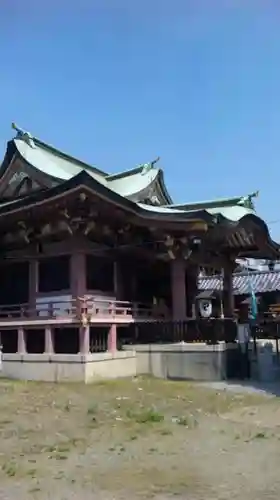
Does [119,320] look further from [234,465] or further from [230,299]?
[234,465]

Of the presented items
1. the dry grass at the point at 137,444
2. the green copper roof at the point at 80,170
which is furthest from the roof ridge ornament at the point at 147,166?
the dry grass at the point at 137,444

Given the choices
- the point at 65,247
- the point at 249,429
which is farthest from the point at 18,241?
the point at 249,429

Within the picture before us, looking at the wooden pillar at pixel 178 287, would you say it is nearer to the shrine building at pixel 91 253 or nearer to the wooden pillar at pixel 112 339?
the shrine building at pixel 91 253

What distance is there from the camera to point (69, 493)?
20.7ft

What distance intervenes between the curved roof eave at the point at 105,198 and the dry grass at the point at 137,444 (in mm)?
5985

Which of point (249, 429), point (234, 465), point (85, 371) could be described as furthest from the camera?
point (85, 371)

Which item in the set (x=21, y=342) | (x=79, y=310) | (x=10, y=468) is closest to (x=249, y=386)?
(x=79, y=310)

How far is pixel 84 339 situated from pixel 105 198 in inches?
184

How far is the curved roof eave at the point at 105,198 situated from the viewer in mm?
17203

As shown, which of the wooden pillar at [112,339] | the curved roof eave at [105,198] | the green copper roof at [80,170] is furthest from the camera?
the green copper roof at [80,170]

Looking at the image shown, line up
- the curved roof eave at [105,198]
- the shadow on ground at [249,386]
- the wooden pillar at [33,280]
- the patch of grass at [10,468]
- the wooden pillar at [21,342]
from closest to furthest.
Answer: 1. the patch of grass at [10,468]
2. the shadow on ground at [249,386]
3. the curved roof eave at [105,198]
4. the wooden pillar at [21,342]
5. the wooden pillar at [33,280]

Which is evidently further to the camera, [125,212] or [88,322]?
[125,212]

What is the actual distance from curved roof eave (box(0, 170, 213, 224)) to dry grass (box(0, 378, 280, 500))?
599 cm

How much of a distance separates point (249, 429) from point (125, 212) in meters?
10.0
